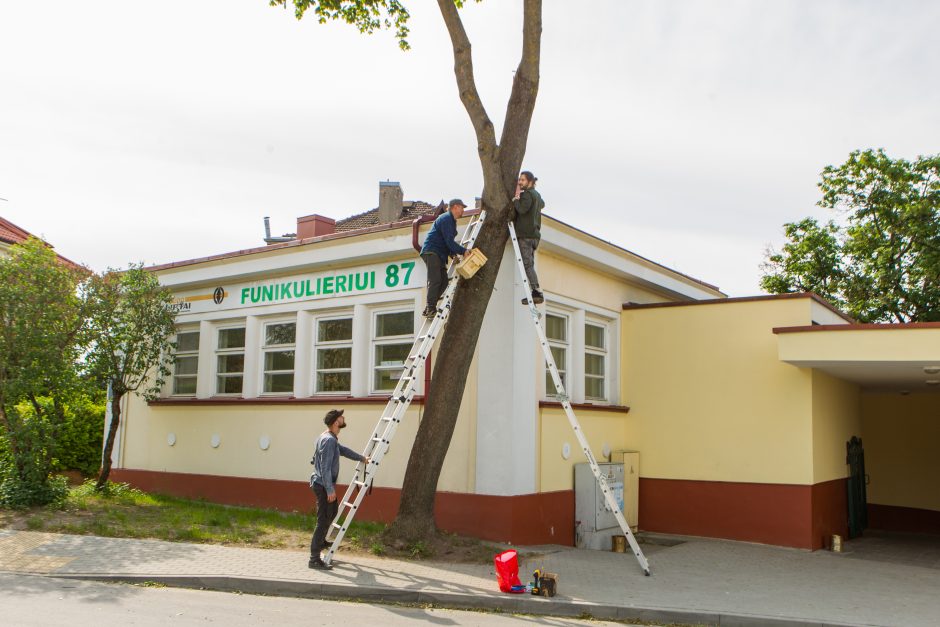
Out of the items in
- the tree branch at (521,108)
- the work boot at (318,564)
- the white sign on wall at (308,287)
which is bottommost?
the work boot at (318,564)

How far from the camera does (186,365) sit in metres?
16.5

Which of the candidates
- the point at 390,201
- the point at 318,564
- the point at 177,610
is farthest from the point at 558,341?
the point at 390,201

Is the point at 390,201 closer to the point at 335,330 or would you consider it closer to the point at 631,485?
the point at 335,330

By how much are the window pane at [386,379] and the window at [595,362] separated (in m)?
3.27

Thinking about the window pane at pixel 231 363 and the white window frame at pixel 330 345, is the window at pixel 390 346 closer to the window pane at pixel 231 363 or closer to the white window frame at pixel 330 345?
the white window frame at pixel 330 345

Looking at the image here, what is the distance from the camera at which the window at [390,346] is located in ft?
43.0

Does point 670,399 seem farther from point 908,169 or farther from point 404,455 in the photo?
point 908,169

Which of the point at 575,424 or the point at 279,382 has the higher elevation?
the point at 279,382

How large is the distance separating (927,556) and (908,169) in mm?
18211

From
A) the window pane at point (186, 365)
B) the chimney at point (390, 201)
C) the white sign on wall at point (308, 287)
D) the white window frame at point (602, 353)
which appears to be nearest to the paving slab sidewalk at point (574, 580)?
the white window frame at point (602, 353)

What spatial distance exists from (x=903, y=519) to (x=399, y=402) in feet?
41.8

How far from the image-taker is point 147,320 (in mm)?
14984

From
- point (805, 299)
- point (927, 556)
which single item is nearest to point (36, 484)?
point (805, 299)

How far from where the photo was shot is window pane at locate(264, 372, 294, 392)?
14616 mm
